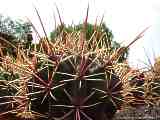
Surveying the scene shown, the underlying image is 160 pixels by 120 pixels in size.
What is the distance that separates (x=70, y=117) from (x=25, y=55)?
796 millimetres

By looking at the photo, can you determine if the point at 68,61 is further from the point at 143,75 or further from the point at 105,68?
the point at 143,75

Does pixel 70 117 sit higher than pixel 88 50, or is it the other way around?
pixel 88 50

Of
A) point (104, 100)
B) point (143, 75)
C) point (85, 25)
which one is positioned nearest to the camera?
point (85, 25)

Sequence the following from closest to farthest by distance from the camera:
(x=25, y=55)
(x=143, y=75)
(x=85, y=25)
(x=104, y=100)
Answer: (x=85, y=25) → (x=104, y=100) → (x=25, y=55) → (x=143, y=75)

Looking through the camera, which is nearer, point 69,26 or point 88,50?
point 88,50

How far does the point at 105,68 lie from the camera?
450 cm

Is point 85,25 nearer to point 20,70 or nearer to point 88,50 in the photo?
point 88,50

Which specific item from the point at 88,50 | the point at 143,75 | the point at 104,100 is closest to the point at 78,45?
the point at 88,50

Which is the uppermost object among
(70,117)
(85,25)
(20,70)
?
(85,25)

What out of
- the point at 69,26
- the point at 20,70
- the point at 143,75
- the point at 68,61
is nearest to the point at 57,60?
the point at 68,61

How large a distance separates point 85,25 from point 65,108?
0.69 metres

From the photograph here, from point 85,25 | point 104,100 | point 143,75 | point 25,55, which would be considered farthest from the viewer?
point 143,75

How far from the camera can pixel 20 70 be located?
4488 mm

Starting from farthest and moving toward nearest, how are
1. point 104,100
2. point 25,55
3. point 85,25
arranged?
1. point 25,55
2. point 104,100
3. point 85,25
